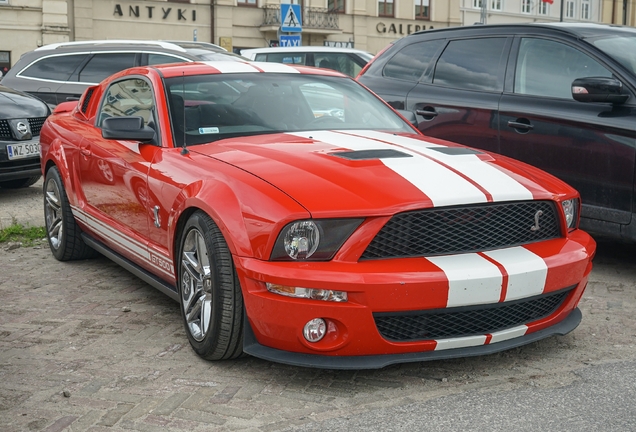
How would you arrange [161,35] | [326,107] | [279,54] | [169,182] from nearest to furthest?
[169,182]
[326,107]
[279,54]
[161,35]

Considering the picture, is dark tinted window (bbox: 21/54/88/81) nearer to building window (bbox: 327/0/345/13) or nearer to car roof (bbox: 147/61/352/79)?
car roof (bbox: 147/61/352/79)

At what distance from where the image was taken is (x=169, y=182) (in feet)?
14.5

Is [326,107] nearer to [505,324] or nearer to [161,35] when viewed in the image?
[505,324]

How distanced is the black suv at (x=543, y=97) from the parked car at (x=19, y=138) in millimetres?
3961

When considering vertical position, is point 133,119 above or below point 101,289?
above

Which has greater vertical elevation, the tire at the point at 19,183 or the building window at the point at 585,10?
the building window at the point at 585,10

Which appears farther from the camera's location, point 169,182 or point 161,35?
point 161,35

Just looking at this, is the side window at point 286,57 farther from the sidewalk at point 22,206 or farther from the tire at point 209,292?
the tire at point 209,292

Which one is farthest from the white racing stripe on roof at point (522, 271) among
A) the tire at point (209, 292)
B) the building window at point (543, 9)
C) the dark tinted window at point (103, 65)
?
the building window at point (543, 9)

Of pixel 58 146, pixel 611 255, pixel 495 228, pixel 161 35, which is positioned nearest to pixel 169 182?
→ pixel 495 228

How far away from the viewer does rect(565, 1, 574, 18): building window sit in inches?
1980

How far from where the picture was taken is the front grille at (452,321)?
3.69 metres

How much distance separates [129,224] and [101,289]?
Result: 767mm

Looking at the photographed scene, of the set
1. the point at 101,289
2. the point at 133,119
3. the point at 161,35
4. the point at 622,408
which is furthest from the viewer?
the point at 161,35
